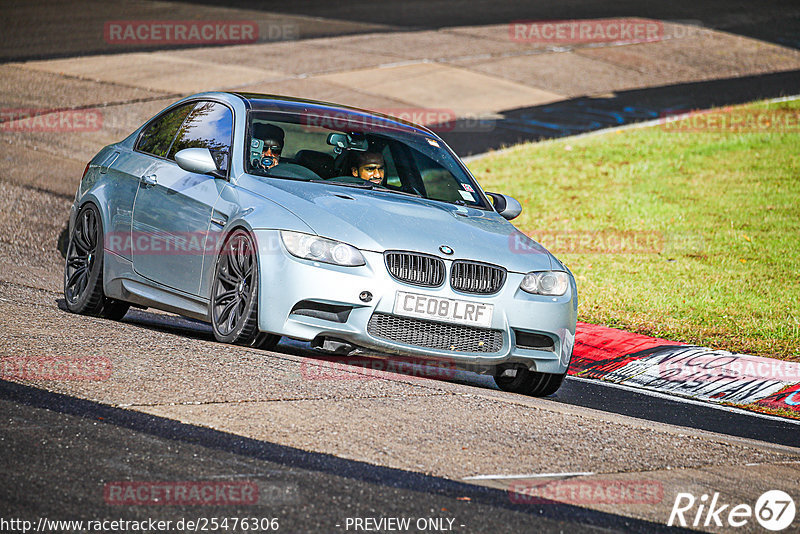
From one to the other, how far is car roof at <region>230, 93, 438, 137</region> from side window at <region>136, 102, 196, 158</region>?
21.8 inches

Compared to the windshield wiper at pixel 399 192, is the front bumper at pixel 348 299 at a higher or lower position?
lower

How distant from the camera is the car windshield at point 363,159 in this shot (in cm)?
783

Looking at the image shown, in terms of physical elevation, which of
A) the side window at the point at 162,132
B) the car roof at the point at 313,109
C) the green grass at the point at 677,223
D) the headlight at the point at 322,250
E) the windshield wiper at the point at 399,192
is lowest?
the green grass at the point at 677,223

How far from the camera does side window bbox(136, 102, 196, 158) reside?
8508mm

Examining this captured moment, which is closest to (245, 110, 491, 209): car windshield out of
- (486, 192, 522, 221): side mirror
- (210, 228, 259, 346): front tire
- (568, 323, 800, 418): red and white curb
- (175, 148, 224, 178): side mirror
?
(486, 192, 522, 221): side mirror

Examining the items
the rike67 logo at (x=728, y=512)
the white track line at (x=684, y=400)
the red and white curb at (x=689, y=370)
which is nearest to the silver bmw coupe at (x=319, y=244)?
the white track line at (x=684, y=400)

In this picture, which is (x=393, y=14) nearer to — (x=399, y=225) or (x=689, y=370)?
(x=689, y=370)

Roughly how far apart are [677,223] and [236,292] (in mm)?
8321

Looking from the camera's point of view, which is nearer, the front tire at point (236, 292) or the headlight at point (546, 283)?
the front tire at point (236, 292)

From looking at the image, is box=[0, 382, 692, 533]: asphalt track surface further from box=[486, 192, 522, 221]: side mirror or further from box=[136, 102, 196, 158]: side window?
box=[486, 192, 522, 221]: side mirror

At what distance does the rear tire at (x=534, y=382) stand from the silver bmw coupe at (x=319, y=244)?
0.01 meters

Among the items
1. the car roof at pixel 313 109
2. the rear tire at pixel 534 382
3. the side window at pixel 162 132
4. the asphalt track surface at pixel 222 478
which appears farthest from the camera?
the side window at pixel 162 132

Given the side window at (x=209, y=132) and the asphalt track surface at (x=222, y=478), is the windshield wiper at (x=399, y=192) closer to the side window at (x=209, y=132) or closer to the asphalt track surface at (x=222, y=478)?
the side window at (x=209, y=132)

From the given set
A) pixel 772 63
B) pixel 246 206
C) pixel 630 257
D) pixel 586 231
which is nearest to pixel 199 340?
pixel 246 206
